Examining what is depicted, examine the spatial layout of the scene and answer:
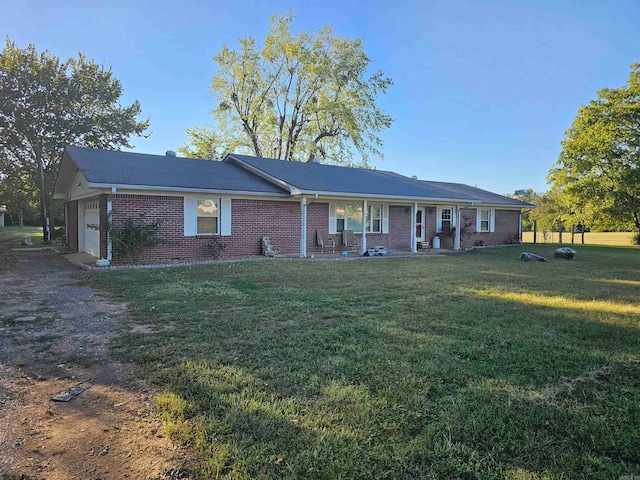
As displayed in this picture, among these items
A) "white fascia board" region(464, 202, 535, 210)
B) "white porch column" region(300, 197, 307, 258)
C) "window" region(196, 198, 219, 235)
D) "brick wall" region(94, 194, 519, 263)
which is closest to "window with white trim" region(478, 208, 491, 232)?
"white fascia board" region(464, 202, 535, 210)

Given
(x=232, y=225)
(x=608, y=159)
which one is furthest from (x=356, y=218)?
(x=608, y=159)

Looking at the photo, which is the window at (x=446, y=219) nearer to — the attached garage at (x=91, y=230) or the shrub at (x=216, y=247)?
the shrub at (x=216, y=247)

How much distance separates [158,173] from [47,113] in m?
16.9

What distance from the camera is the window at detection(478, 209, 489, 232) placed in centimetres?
2097

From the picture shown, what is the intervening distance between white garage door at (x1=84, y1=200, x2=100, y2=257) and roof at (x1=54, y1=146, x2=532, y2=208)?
4.73 feet

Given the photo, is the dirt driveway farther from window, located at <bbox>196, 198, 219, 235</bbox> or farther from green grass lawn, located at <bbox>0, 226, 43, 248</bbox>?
green grass lawn, located at <bbox>0, 226, 43, 248</bbox>

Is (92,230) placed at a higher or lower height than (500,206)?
lower

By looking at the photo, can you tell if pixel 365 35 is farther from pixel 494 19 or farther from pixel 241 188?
pixel 241 188

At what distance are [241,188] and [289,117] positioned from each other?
67.0 ft

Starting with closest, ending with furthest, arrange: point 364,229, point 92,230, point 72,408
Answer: point 72,408 < point 92,230 < point 364,229

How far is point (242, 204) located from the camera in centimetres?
1348

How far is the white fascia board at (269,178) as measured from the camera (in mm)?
13633

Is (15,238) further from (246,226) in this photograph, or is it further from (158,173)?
(246,226)

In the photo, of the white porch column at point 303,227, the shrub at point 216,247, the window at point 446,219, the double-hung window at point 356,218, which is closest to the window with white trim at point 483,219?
the window at point 446,219
